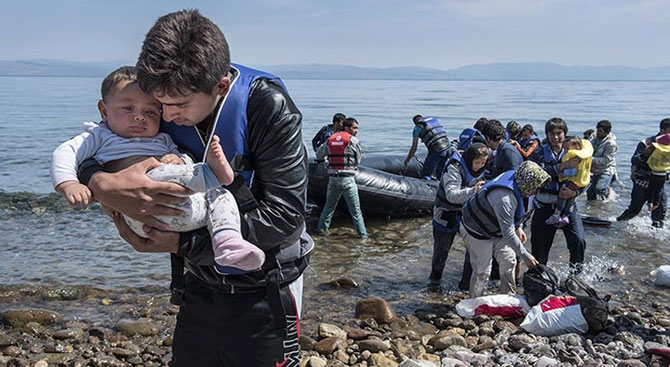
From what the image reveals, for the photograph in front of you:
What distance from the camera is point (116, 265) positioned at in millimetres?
7770

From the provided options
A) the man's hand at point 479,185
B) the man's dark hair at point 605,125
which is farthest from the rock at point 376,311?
the man's dark hair at point 605,125

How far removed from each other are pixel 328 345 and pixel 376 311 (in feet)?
3.45

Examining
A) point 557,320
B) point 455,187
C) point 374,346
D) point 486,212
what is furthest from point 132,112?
point 455,187

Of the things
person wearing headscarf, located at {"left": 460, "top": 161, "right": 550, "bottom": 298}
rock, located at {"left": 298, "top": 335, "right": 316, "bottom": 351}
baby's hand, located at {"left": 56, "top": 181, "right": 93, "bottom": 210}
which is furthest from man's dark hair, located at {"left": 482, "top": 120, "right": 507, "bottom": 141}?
baby's hand, located at {"left": 56, "top": 181, "right": 93, "bottom": 210}

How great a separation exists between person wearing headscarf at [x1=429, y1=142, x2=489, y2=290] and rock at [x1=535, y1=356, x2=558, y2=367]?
2008 mm

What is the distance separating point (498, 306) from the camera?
226 inches

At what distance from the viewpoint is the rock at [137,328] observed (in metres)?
5.34

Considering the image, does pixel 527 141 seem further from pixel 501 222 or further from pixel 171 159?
pixel 171 159

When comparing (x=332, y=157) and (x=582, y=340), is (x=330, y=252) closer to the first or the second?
(x=332, y=157)

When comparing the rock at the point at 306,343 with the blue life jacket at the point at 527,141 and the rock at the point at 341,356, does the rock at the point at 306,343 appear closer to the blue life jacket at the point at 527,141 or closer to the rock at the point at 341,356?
the rock at the point at 341,356

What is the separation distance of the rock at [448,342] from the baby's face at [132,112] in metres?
3.61

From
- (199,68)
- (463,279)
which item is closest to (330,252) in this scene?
(463,279)

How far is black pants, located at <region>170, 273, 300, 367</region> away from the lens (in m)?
2.21

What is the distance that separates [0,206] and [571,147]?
34.1ft
